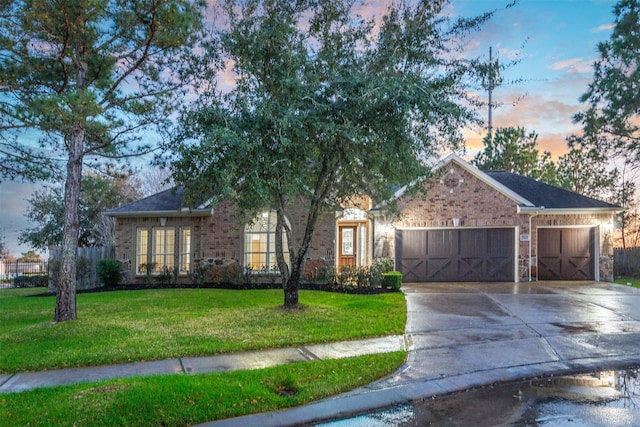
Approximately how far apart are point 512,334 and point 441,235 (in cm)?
957

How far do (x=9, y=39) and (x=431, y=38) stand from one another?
8840 millimetres

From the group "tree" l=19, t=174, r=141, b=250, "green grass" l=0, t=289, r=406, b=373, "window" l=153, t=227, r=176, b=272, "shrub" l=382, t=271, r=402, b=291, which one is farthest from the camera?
"tree" l=19, t=174, r=141, b=250

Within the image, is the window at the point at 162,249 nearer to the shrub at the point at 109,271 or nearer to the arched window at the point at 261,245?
the shrub at the point at 109,271

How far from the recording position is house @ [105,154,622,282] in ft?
57.3

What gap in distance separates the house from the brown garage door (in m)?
0.04

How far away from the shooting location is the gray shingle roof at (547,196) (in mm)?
18125

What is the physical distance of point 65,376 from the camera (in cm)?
603

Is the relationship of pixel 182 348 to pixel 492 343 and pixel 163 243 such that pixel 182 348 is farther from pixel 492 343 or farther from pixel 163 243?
pixel 163 243

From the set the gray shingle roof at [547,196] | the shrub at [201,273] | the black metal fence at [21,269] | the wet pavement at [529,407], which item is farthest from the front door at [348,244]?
the black metal fence at [21,269]

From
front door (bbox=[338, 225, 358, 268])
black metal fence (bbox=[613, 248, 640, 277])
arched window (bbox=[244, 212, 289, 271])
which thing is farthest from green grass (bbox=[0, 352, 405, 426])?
black metal fence (bbox=[613, 248, 640, 277])

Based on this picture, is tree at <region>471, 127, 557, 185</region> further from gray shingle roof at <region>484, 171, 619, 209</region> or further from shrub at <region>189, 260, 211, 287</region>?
shrub at <region>189, 260, 211, 287</region>

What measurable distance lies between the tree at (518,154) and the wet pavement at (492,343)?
15.6 meters

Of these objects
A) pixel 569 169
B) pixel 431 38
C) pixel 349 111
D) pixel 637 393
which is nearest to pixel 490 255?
pixel 431 38

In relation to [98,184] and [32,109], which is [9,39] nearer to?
[32,109]
